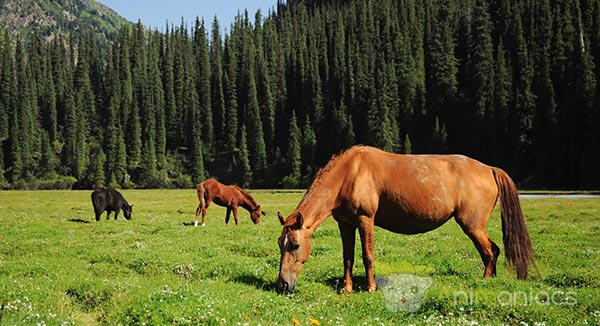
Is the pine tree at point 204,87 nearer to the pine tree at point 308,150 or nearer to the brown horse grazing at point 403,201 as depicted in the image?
the pine tree at point 308,150

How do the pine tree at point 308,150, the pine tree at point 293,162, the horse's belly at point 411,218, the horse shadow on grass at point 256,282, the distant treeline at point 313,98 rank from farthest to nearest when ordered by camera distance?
the pine tree at point 308,150 → the pine tree at point 293,162 → the distant treeline at point 313,98 → the horse's belly at point 411,218 → the horse shadow on grass at point 256,282

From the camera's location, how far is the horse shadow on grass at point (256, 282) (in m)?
10.7

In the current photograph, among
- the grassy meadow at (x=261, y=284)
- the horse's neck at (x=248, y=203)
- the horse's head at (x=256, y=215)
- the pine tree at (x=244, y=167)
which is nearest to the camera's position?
the grassy meadow at (x=261, y=284)

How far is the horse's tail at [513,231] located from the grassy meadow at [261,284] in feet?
1.82

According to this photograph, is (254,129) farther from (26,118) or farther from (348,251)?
(348,251)

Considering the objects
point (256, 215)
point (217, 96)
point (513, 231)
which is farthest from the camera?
point (217, 96)

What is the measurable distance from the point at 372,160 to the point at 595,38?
107132 mm

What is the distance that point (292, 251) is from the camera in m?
10.0

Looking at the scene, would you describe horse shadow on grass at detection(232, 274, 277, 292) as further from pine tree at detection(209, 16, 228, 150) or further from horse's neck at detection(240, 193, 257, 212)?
pine tree at detection(209, 16, 228, 150)

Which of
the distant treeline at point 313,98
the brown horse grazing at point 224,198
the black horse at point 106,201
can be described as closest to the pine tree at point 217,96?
the distant treeline at point 313,98

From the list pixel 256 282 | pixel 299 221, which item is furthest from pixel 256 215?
pixel 299 221

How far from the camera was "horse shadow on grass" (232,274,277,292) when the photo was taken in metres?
10.7

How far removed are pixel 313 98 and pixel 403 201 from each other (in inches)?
4996

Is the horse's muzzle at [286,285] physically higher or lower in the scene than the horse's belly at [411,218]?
lower
